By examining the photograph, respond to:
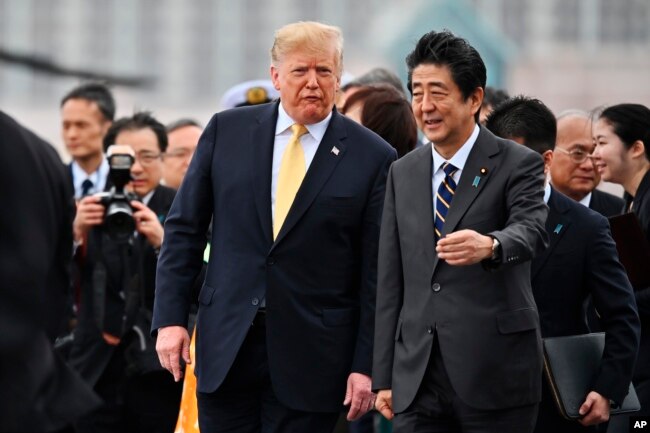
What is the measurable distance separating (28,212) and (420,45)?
1.90m

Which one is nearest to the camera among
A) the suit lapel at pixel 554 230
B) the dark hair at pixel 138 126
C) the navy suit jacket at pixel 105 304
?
the suit lapel at pixel 554 230

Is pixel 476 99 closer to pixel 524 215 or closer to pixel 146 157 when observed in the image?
pixel 524 215

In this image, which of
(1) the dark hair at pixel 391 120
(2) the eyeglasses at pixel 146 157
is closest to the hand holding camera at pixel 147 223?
(2) the eyeglasses at pixel 146 157

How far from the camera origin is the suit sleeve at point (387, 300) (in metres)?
5.50

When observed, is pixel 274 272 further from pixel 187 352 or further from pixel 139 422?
pixel 139 422

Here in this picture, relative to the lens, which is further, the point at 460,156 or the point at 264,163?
the point at 264,163

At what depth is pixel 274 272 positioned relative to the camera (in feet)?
18.7

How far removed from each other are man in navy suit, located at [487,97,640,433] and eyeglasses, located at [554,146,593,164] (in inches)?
65.7

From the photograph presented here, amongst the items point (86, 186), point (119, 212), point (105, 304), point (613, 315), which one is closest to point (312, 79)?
point (613, 315)

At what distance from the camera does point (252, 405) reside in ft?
18.8

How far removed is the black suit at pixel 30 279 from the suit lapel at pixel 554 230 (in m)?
2.21

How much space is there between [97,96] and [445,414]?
200 inches

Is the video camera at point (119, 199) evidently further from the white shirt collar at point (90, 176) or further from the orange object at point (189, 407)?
the white shirt collar at point (90, 176)

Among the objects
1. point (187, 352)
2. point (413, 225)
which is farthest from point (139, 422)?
point (413, 225)
